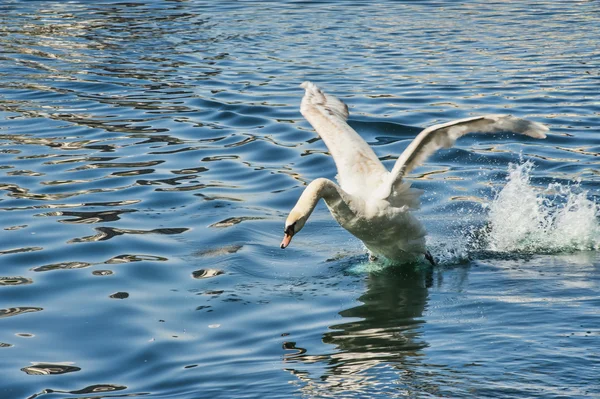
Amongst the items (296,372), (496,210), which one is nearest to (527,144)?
Answer: (496,210)

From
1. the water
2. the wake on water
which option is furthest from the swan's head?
the wake on water

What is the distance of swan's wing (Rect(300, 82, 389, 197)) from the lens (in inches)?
360

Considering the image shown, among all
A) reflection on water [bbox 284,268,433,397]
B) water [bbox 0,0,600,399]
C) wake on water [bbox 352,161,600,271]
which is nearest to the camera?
reflection on water [bbox 284,268,433,397]

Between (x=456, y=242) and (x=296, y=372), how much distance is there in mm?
3736

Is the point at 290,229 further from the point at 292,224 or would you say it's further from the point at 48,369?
the point at 48,369

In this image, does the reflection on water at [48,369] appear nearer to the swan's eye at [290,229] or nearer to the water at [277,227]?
the water at [277,227]

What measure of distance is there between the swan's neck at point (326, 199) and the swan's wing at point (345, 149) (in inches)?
17.0

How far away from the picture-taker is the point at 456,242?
A: 10000 millimetres

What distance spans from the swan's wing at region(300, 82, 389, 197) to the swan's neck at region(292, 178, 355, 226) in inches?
17.0

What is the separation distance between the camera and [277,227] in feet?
34.7

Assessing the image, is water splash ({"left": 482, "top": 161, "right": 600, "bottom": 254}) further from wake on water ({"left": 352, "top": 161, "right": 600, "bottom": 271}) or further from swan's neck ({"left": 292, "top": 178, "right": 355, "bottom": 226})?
swan's neck ({"left": 292, "top": 178, "right": 355, "bottom": 226})

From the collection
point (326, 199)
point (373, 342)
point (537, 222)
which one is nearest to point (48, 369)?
point (373, 342)

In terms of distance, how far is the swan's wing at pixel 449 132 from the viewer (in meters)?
8.12

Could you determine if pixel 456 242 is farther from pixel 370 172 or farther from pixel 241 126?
pixel 241 126
